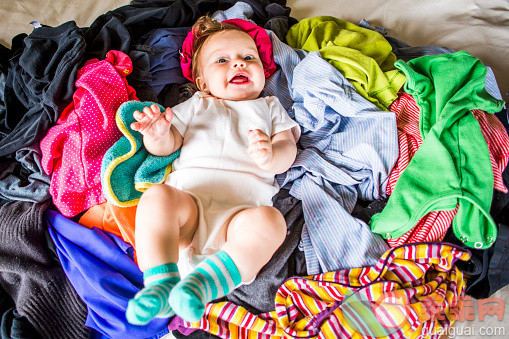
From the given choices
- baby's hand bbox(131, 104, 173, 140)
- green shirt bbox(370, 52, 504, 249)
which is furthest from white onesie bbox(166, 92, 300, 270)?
green shirt bbox(370, 52, 504, 249)

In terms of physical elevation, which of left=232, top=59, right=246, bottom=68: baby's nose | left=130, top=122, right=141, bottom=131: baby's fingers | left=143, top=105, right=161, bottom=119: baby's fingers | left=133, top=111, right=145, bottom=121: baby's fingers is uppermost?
left=232, top=59, right=246, bottom=68: baby's nose

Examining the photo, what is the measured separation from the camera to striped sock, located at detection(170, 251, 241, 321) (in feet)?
2.14

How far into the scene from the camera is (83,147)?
3.04ft

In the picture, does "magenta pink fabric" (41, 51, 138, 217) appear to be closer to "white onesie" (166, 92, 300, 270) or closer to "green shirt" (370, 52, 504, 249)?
"white onesie" (166, 92, 300, 270)

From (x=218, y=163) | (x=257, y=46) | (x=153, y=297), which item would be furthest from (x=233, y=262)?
(x=257, y=46)

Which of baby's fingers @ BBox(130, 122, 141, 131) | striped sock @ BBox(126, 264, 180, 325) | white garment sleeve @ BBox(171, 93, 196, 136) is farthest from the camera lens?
white garment sleeve @ BBox(171, 93, 196, 136)

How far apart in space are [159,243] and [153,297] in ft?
0.39

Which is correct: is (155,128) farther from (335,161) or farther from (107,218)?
(335,161)

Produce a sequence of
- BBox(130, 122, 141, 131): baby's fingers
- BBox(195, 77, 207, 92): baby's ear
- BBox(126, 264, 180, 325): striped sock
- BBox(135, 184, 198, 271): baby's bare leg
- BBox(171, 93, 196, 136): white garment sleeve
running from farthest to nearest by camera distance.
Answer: BBox(195, 77, 207, 92): baby's ear < BBox(171, 93, 196, 136): white garment sleeve < BBox(130, 122, 141, 131): baby's fingers < BBox(135, 184, 198, 271): baby's bare leg < BBox(126, 264, 180, 325): striped sock

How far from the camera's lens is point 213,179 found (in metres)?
0.94

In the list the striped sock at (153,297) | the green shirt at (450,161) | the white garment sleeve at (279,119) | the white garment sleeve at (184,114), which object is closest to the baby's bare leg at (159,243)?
the striped sock at (153,297)

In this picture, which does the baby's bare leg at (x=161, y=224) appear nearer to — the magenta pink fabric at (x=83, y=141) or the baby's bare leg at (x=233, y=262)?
the baby's bare leg at (x=233, y=262)

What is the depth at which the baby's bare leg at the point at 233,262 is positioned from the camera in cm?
66

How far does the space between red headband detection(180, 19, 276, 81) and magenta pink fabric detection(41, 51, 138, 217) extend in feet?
0.81
